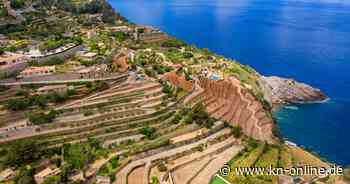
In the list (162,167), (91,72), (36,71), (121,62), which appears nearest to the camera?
(162,167)

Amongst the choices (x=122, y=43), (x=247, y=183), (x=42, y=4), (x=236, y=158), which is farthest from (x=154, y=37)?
(x=247, y=183)

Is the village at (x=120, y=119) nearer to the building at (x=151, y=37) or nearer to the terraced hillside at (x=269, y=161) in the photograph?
the terraced hillside at (x=269, y=161)

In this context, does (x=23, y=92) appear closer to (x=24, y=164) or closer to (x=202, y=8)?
(x=24, y=164)

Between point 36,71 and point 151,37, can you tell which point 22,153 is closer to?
point 36,71

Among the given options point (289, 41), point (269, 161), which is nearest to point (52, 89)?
point (269, 161)

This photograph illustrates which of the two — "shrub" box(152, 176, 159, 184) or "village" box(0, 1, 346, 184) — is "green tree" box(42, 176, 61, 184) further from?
"shrub" box(152, 176, 159, 184)

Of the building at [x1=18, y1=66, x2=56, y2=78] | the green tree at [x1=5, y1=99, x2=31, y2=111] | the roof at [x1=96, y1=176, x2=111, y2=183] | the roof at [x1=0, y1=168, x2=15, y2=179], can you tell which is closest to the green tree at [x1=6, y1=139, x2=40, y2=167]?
the roof at [x1=0, y1=168, x2=15, y2=179]

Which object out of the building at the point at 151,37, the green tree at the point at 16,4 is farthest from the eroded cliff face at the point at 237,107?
the green tree at the point at 16,4
